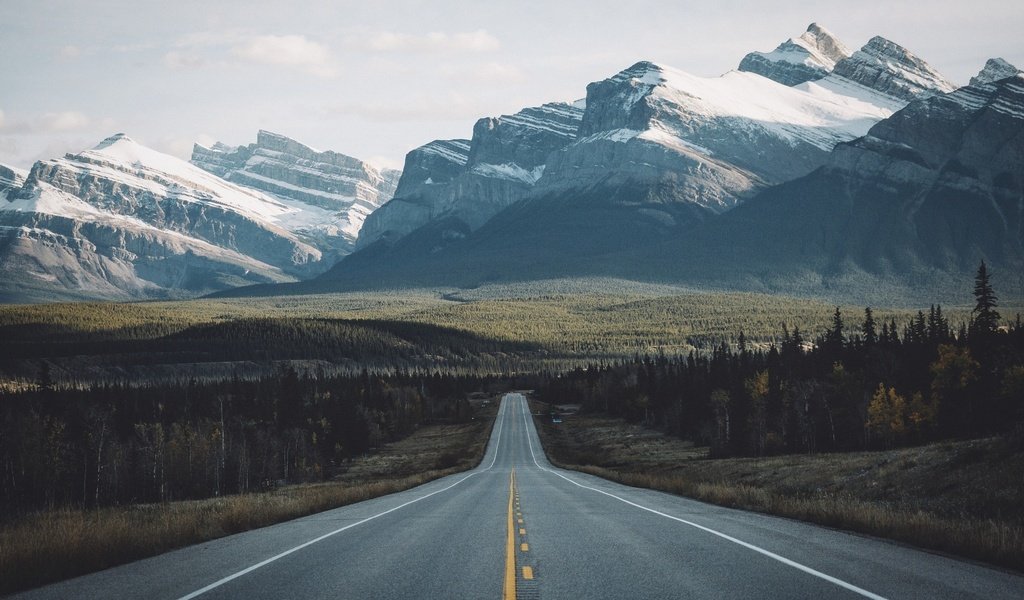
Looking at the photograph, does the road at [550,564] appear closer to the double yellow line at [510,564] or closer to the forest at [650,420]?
the double yellow line at [510,564]

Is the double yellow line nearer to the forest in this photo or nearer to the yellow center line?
the yellow center line

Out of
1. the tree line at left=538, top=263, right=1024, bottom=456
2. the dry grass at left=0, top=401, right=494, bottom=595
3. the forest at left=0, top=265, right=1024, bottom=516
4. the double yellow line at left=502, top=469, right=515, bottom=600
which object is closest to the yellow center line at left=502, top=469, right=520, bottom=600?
the double yellow line at left=502, top=469, right=515, bottom=600

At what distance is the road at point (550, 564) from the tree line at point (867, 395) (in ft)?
156

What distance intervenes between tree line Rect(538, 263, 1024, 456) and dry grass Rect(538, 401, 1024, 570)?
27150 millimetres

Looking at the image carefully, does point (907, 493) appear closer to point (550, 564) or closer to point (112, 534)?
point (550, 564)

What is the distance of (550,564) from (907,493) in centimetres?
1667

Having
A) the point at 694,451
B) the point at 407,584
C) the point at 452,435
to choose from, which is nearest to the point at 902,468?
the point at 407,584

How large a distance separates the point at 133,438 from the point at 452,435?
134ft

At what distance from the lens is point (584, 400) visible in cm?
16125

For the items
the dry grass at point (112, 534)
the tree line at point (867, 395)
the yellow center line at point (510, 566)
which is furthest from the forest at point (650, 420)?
the yellow center line at point (510, 566)

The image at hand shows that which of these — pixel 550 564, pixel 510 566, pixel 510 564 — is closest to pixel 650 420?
pixel 550 564

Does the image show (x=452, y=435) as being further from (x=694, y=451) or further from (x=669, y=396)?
(x=694, y=451)

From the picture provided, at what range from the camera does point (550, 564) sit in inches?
615

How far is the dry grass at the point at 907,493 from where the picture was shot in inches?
663
